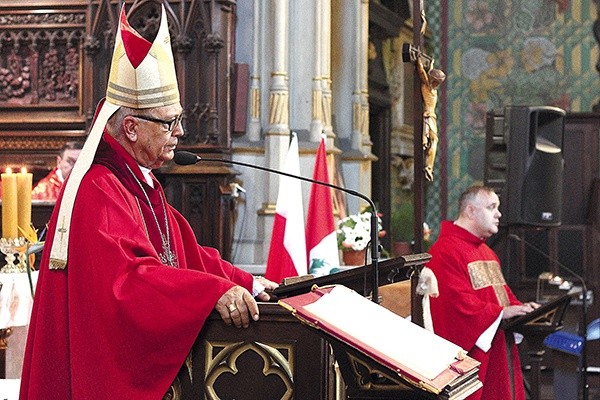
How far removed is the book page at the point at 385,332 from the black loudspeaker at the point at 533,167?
18.9 feet

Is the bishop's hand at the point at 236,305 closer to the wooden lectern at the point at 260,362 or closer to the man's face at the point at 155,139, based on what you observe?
the wooden lectern at the point at 260,362

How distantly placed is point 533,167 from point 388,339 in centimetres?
622

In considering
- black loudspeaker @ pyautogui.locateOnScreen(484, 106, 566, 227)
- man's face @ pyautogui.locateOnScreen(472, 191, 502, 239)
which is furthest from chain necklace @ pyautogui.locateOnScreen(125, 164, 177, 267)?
black loudspeaker @ pyautogui.locateOnScreen(484, 106, 566, 227)

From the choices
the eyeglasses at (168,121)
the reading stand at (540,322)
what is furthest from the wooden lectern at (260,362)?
the reading stand at (540,322)

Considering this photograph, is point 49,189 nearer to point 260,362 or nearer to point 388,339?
point 260,362

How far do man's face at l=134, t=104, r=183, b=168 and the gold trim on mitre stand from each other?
0.10 ft

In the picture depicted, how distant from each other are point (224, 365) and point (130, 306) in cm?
33

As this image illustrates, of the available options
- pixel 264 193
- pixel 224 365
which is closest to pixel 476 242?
pixel 264 193

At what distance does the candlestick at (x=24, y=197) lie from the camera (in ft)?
18.4

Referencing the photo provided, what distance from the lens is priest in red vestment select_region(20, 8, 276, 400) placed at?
11.2 ft

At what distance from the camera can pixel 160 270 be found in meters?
3.46

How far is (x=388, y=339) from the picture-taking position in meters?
3.19

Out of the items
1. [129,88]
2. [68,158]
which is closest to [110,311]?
[129,88]

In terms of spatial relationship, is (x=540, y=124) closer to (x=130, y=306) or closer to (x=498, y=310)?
(x=498, y=310)
